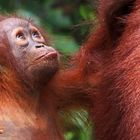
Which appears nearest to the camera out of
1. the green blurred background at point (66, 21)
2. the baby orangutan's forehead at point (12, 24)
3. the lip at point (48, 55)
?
the lip at point (48, 55)

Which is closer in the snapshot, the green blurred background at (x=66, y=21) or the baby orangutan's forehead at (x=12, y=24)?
the baby orangutan's forehead at (x=12, y=24)

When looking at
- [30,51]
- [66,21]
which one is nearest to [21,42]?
[30,51]

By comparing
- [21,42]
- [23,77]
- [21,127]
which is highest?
[21,42]

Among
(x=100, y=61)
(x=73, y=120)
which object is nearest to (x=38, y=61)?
(x=100, y=61)

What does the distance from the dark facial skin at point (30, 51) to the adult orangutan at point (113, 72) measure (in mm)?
172

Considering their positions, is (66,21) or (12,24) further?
(66,21)

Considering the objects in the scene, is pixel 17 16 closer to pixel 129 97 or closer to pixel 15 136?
pixel 15 136

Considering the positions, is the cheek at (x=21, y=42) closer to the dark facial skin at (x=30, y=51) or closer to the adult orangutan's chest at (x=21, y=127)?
the dark facial skin at (x=30, y=51)

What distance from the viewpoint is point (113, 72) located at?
2.36 m

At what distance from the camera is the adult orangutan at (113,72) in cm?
222

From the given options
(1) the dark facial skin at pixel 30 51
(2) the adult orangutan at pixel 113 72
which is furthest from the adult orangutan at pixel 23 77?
(2) the adult orangutan at pixel 113 72

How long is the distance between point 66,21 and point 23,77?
5.43ft

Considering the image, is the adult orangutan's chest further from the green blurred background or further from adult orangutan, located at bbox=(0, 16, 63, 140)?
the green blurred background

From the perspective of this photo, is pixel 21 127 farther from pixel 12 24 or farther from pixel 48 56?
pixel 12 24
